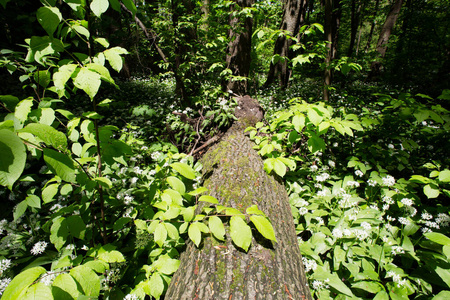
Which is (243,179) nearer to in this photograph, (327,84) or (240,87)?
(327,84)

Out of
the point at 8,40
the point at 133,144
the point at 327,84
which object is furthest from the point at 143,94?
the point at 327,84

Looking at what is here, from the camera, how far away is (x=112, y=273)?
145 centimetres

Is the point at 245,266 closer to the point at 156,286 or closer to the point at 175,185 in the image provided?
the point at 156,286

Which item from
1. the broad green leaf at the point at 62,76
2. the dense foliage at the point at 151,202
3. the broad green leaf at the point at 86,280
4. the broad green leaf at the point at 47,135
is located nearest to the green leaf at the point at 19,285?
the dense foliage at the point at 151,202

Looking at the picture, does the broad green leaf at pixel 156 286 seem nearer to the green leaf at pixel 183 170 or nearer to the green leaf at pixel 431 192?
the green leaf at pixel 183 170

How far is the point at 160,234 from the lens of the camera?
1263mm

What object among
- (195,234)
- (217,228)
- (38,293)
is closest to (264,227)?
(217,228)

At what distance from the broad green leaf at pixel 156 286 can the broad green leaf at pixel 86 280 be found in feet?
1.46

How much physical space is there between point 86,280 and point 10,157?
0.66 meters

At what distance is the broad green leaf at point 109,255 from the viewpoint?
1242 millimetres

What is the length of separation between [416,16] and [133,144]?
12.3 meters

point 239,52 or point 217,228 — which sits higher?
point 239,52

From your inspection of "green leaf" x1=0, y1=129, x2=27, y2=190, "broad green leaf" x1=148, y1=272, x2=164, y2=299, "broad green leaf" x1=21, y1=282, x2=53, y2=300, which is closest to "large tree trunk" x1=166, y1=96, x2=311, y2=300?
"broad green leaf" x1=148, y1=272, x2=164, y2=299

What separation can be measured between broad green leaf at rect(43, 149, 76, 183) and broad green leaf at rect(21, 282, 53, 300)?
0.41m
